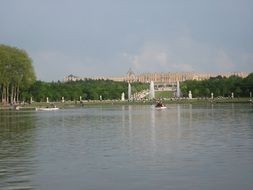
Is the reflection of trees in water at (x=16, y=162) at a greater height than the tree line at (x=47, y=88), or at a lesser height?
lesser

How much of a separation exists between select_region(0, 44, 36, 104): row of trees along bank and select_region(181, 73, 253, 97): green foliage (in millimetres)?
47284

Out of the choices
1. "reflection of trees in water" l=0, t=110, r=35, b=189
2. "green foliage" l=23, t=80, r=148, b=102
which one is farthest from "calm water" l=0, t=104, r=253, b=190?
"green foliage" l=23, t=80, r=148, b=102

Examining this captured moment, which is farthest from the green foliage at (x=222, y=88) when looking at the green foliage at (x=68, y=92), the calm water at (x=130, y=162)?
the calm water at (x=130, y=162)

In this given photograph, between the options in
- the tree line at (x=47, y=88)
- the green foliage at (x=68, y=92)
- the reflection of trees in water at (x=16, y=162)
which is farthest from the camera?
the green foliage at (x=68, y=92)

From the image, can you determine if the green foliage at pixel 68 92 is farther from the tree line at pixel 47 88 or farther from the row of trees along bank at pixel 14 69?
the row of trees along bank at pixel 14 69

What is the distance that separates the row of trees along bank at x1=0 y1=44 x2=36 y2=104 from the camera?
89.1 metres

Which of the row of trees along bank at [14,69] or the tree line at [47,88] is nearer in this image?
the row of trees along bank at [14,69]

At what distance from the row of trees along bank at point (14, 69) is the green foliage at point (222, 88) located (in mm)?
47284

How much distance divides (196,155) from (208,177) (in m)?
4.19

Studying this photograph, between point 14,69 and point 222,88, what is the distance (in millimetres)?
55438

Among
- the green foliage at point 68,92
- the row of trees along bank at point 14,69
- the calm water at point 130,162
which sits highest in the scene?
the row of trees along bank at point 14,69

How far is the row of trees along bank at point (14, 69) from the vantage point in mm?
89062

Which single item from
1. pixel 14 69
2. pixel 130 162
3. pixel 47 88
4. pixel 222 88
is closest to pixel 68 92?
pixel 47 88

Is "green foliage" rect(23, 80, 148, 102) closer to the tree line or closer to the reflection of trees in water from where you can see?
the tree line
